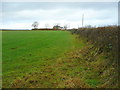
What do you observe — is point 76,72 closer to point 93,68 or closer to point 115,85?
point 93,68

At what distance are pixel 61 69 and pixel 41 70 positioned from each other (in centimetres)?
102

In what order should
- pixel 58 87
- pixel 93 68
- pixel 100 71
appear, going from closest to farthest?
pixel 58 87
pixel 100 71
pixel 93 68

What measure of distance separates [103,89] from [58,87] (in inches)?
62.5

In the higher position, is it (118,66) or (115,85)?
(118,66)

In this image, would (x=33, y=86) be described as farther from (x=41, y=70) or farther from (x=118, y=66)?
(x=118, y=66)

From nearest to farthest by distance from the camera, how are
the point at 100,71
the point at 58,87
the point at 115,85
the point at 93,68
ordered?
the point at 115,85 < the point at 58,87 < the point at 100,71 < the point at 93,68

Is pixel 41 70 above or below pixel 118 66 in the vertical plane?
below

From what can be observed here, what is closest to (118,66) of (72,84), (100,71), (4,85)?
(100,71)

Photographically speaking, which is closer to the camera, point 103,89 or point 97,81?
point 103,89

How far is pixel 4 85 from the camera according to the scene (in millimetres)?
6660

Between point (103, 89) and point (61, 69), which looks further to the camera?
point (61, 69)

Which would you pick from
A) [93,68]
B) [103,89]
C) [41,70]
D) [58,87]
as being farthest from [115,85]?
[41,70]

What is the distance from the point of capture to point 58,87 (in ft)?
19.7

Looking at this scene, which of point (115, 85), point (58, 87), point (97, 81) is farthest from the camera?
point (97, 81)
